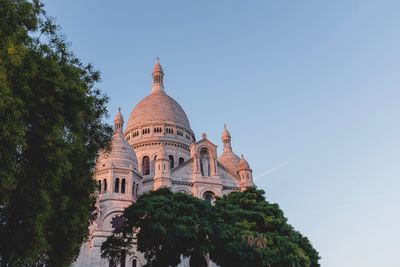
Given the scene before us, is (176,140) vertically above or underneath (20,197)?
above

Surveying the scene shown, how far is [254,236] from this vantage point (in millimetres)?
23656

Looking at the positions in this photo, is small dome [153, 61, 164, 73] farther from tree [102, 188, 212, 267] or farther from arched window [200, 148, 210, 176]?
tree [102, 188, 212, 267]

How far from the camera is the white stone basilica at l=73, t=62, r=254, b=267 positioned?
3509 centimetres

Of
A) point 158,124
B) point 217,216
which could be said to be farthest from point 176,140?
point 217,216

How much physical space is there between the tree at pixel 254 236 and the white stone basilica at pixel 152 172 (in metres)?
9.07

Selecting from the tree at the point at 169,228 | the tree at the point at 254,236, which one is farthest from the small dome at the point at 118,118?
the tree at the point at 169,228

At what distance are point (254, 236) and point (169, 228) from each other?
5.05 m

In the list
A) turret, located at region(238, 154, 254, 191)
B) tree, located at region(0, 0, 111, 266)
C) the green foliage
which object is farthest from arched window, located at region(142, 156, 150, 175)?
tree, located at region(0, 0, 111, 266)

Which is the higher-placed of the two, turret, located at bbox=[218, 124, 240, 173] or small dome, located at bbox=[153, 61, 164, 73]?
small dome, located at bbox=[153, 61, 164, 73]

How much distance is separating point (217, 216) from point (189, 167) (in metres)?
15.8

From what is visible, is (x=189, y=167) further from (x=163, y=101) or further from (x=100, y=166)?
(x=163, y=101)

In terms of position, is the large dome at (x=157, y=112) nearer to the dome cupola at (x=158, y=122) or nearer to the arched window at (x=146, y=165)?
the dome cupola at (x=158, y=122)

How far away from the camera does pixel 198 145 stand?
39.6 meters

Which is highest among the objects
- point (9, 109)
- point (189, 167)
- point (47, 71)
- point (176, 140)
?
point (176, 140)
